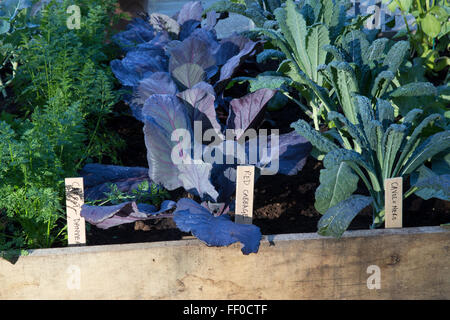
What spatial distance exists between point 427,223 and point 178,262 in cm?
92

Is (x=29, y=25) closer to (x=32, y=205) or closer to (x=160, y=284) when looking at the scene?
(x=32, y=205)

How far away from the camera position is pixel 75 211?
5.78 feet

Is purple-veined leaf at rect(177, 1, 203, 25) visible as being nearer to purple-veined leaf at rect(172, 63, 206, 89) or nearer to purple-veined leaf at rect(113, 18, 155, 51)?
purple-veined leaf at rect(113, 18, 155, 51)

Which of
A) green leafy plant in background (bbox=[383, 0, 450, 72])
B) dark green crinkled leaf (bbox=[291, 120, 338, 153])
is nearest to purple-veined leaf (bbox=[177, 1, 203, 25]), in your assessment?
green leafy plant in background (bbox=[383, 0, 450, 72])

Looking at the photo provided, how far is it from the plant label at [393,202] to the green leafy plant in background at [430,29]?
1.19 meters

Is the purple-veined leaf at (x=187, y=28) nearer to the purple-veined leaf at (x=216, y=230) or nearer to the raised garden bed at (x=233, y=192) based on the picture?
the raised garden bed at (x=233, y=192)

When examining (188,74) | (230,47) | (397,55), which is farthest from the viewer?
(230,47)

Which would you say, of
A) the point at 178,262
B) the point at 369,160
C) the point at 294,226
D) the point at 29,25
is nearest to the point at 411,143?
the point at 369,160

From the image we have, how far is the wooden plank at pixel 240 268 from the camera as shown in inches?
67.3

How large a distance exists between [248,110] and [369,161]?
0.49 m

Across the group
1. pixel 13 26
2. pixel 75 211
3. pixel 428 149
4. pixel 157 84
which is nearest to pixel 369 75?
pixel 428 149

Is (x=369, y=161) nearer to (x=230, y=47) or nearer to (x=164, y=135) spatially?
(x=164, y=135)

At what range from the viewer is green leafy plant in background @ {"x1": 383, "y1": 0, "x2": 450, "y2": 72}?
2691 millimetres

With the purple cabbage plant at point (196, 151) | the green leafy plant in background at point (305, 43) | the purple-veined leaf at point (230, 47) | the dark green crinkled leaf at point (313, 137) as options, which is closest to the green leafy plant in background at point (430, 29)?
the green leafy plant in background at point (305, 43)
